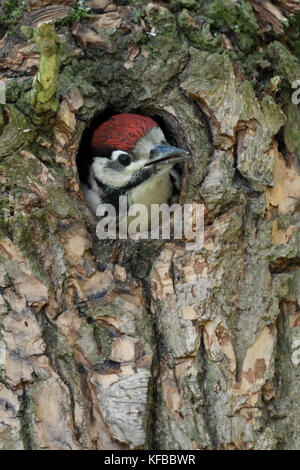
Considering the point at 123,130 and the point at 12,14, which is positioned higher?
the point at 12,14

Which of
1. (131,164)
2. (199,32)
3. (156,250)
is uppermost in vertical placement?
(199,32)

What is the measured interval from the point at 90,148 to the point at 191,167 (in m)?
0.93

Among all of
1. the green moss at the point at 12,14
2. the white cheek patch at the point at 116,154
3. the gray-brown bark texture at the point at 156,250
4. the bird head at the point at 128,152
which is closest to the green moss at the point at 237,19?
the gray-brown bark texture at the point at 156,250

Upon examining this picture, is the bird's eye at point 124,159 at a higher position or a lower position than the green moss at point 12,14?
lower

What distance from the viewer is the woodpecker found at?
394cm

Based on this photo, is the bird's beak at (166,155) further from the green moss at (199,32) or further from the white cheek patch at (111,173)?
the green moss at (199,32)

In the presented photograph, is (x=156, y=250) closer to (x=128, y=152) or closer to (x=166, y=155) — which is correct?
(x=166, y=155)

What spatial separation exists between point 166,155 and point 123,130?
329 millimetres

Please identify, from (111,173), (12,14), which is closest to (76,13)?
(12,14)

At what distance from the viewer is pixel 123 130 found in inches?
157

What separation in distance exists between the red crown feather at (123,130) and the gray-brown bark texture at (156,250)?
0.11 meters

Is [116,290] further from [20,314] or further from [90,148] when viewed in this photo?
[90,148]

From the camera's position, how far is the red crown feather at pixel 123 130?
392cm

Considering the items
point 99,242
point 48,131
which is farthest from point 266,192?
point 48,131
